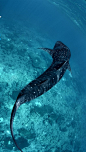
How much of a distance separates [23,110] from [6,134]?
7.29ft

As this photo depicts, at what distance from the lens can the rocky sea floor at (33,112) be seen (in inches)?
316

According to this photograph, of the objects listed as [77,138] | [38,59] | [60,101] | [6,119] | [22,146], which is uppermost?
[38,59]

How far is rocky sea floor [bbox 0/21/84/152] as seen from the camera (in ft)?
26.3

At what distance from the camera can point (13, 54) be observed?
42.0ft

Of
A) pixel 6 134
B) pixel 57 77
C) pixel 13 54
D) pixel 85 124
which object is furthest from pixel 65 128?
pixel 13 54

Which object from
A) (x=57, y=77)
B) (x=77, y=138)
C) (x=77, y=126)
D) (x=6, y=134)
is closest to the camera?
(x=57, y=77)

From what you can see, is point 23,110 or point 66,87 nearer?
point 23,110

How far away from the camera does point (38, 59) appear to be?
14.6 meters

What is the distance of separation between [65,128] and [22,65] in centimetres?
894

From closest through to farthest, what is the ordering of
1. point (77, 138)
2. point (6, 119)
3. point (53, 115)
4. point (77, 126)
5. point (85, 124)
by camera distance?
point (6, 119), point (53, 115), point (77, 138), point (77, 126), point (85, 124)

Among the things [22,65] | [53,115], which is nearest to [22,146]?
[53,115]

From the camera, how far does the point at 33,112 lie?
30.7ft

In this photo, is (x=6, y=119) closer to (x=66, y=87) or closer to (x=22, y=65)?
(x=22, y=65)

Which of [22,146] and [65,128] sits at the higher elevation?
[65,128]
